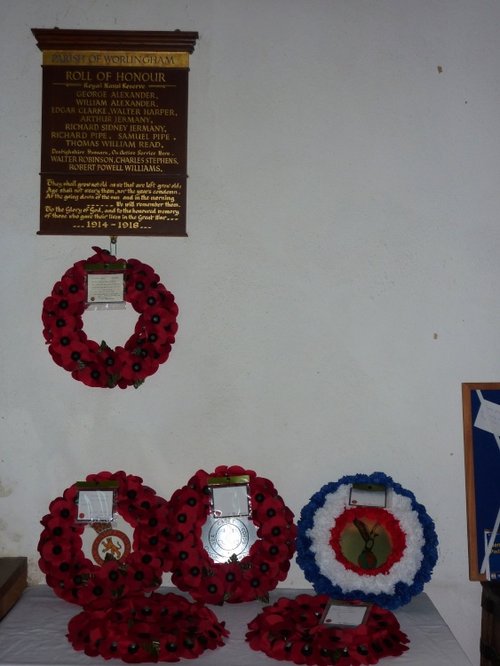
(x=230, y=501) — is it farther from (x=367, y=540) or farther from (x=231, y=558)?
(x=367, y=540)

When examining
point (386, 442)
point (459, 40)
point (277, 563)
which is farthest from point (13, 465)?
point (459, 40)

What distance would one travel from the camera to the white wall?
2182mm

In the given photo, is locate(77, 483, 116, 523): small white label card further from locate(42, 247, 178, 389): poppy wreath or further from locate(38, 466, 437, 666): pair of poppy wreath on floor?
locate(42, 247, 178, 389): poppy wreath

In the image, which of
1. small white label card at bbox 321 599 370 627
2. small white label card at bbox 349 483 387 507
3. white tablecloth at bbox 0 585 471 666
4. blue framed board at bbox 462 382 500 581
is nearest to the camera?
white tablecloth at bbox 0 585 471 666

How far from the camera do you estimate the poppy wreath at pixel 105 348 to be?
2076 millimetres

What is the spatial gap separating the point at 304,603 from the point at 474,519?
654mm

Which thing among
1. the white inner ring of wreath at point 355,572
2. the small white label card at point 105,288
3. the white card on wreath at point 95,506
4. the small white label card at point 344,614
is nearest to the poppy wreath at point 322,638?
the small white label card at point 344,614

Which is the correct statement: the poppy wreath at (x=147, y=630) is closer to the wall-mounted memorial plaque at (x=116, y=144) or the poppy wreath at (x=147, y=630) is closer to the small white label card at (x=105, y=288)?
the small white label card at (x=105, y=288)

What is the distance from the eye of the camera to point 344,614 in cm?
180

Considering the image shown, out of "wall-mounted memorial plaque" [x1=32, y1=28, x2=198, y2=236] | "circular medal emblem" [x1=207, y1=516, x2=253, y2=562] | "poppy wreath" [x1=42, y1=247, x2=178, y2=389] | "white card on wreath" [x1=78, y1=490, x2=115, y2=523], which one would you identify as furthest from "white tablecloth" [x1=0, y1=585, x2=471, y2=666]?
"wall-mounted memorial plaque" [x1=32, y1=28, x2=198, y2=236]

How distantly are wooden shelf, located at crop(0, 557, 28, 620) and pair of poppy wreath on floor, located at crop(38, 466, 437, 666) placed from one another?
100mm

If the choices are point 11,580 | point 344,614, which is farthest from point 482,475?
point 11,580

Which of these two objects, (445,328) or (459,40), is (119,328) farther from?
(459,40)

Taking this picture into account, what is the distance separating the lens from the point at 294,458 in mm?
2186
